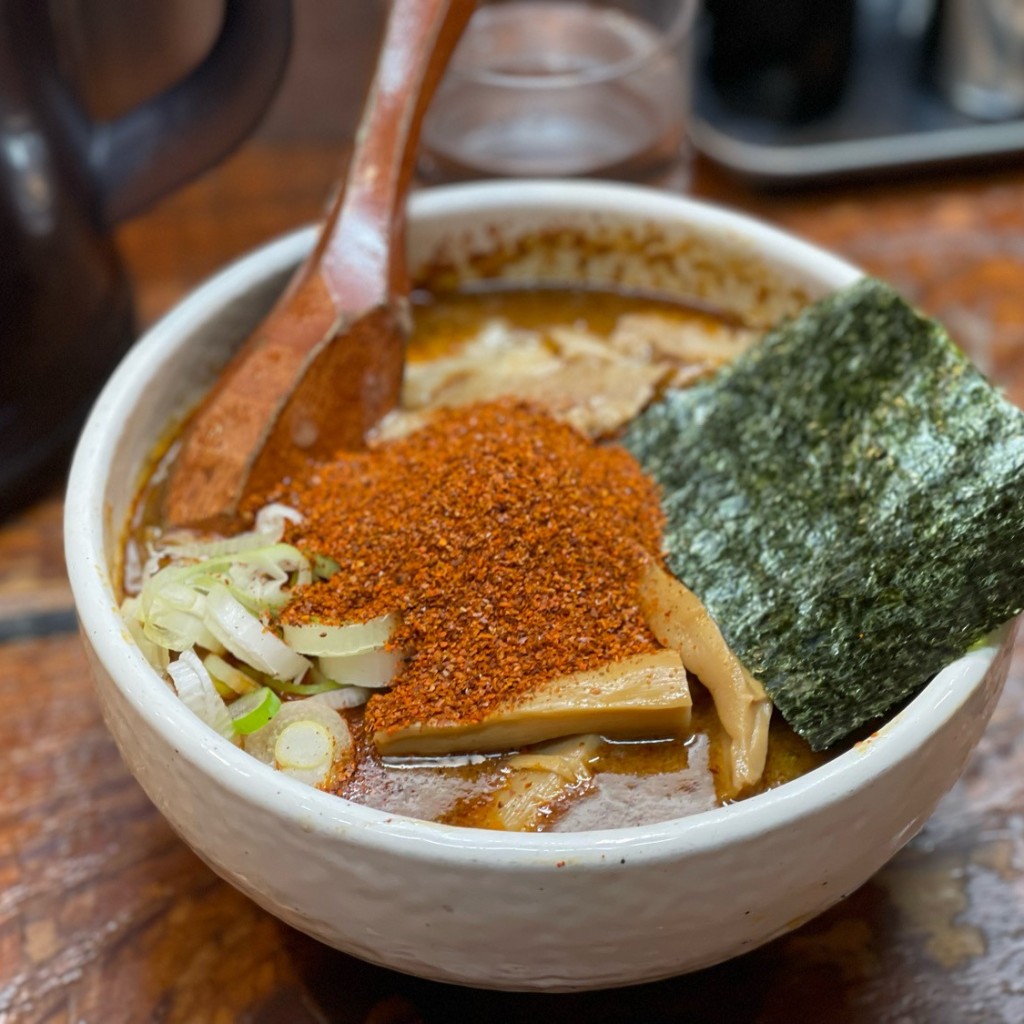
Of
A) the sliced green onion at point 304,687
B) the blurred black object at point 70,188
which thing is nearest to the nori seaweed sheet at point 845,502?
the sliced green onion at point 304,687

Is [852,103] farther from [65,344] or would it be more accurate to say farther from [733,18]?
[65,344]

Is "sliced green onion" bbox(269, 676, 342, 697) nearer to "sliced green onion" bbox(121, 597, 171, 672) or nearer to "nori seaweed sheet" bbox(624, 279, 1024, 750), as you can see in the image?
"sliced green onion" bbox(121, 597, 171, 672)

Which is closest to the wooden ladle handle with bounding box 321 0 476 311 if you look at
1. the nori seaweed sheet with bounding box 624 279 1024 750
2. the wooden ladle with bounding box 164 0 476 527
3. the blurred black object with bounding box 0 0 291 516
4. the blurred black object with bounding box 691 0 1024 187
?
the wooden ladle with bounding box 164 0 476 527

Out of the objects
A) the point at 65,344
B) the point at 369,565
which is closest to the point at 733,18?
the point at 65,344

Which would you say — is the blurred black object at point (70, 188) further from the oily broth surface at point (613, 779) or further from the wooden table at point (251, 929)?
the oily broth surface at point (613, 779)

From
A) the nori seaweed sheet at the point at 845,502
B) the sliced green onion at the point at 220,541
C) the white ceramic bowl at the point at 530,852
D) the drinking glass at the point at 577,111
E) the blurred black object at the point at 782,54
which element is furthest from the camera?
the blurred black object at the point at 782,54
